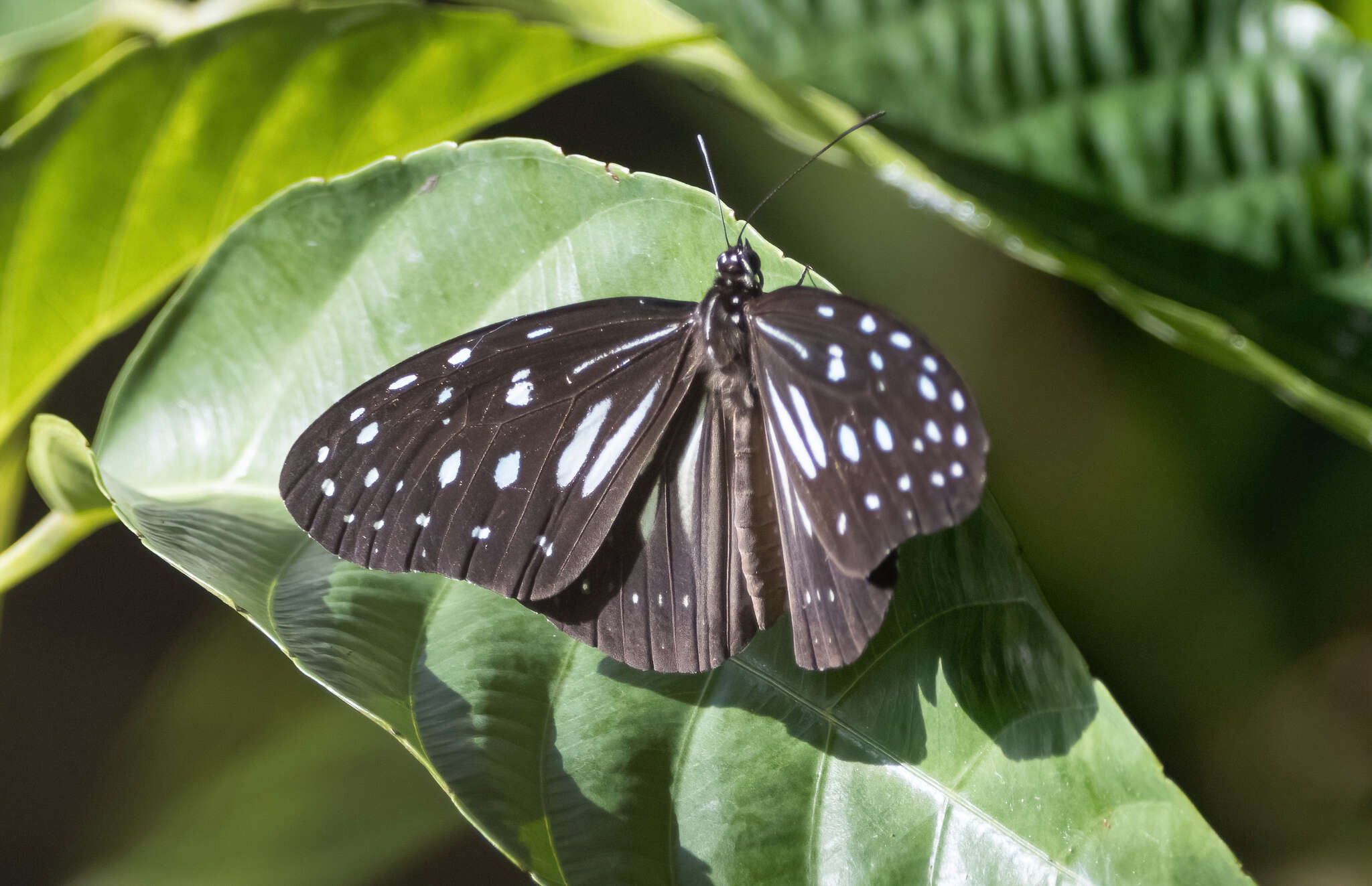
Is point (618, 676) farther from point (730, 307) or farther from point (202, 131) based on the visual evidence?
point (202, 131)

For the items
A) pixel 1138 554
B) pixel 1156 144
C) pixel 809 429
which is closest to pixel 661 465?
pixel 809 429

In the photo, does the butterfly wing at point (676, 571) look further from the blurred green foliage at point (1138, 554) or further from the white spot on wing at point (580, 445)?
the blurred green foliage at point (1138, 554)

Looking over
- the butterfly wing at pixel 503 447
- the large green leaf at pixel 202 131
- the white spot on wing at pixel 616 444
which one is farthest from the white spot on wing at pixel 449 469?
the large green leaf at pixel 202 131

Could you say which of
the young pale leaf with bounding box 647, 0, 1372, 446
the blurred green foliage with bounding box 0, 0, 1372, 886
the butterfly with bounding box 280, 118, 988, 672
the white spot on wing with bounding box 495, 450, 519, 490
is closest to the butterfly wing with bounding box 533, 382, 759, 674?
the butterfly with bounding box 280, 118, 988, 672

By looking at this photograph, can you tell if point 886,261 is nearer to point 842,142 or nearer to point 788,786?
point 842,142

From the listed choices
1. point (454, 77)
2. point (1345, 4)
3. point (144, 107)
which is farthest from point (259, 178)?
point (1345, 4)
